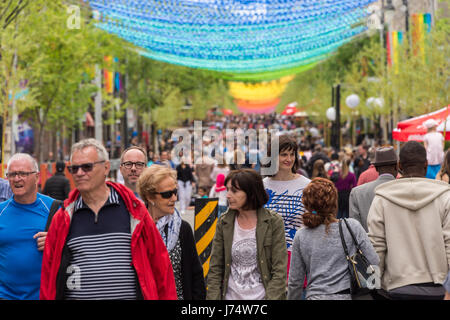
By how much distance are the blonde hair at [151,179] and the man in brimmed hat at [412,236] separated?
1.60 meters

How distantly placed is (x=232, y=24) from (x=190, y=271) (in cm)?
1698

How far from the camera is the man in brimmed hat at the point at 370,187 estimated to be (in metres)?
7.54

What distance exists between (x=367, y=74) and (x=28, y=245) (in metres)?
42.3

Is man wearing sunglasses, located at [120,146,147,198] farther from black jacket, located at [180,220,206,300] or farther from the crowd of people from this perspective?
black jacket, located at [180,220,206,300]

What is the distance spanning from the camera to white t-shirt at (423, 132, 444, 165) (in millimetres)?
14477

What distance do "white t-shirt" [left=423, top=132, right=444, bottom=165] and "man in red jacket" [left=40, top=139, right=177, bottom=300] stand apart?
34.2 ft

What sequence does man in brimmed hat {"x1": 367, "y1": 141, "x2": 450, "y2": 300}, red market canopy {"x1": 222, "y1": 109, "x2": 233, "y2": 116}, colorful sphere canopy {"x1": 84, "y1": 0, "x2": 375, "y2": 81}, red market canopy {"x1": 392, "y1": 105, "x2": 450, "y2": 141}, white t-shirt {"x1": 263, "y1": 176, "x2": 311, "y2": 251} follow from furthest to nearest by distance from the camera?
red market canopy {"x1": 222, "y1": 109, "x2": 233, "y2": 116} → colorful sphere canopy {"x1": 84, "y1": 0, "x2": 375, "y2": 81} → red market canopy {"x1": 392, "y1": 105, "x2": 450, "y2": 141} → white t-shirt {"x1": 263, "y1": 176, "x2": 311, "y2": 251} → man in brimmed hat {"x1": 367, "y1": 141, "x2": 450, "y2": 300}

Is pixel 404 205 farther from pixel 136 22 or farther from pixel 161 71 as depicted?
pixel 161 71

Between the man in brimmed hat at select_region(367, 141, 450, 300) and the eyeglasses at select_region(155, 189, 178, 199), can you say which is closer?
the eyeglasses at select_region(155, 189, 178, 199)

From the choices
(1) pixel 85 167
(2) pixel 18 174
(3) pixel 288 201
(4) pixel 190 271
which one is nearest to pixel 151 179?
(4) pixel 190 271

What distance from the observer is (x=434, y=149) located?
14.7 m

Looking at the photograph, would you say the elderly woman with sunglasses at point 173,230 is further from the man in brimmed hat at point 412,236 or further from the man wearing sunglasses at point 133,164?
the man wearing sunglasses at point 133,164

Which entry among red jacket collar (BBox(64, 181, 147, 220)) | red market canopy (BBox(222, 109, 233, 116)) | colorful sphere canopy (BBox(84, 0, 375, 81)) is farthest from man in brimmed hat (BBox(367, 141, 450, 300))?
red market canopy (BBox(222, 109, 233, 116))

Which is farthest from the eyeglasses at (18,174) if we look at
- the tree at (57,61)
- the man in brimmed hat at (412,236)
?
the tree at (57,61)
